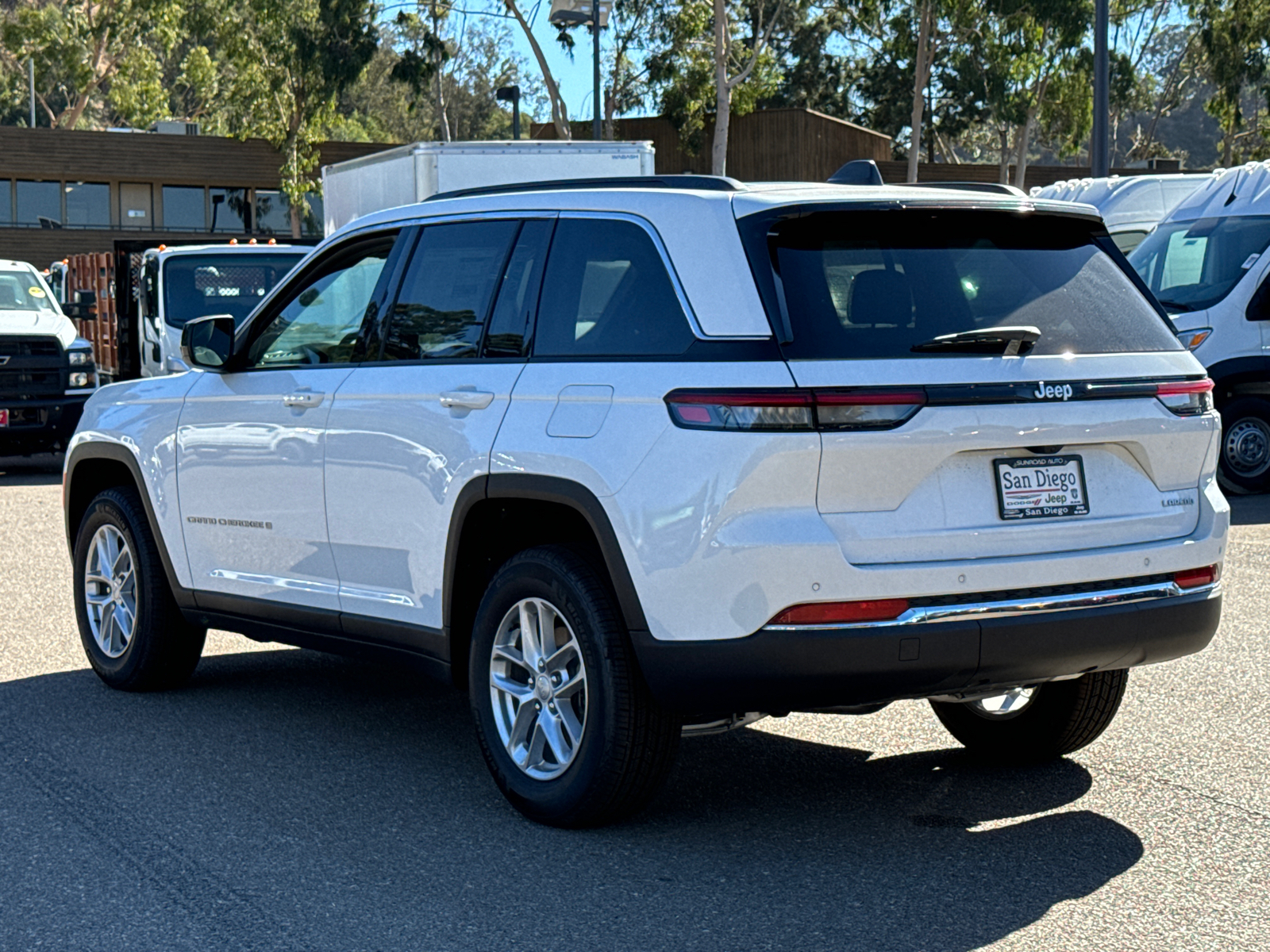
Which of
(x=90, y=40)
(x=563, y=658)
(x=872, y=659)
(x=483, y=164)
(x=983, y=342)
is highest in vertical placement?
(x=90, y=40)

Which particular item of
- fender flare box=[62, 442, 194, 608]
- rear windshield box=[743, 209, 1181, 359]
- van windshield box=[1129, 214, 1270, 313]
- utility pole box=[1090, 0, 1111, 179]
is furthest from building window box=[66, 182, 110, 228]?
rear windshield box=[743, 209, 1181, 359]

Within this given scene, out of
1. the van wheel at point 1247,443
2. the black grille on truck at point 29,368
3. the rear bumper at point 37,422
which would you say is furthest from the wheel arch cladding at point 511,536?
the black grille on truck at point 29,368

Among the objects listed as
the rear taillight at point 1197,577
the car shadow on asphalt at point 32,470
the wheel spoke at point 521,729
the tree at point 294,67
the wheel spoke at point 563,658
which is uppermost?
the tree at point 294,67

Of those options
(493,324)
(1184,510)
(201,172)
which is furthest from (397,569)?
(201,172)

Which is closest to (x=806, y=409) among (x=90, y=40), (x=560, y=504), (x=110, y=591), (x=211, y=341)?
(x=560, y=504)

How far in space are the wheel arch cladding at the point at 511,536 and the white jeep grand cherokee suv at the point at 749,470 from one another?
0.04 feet

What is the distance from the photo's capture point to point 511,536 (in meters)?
5.57

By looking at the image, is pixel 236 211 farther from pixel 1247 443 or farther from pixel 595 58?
pixel 1247 443

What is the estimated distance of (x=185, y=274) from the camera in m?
17.7

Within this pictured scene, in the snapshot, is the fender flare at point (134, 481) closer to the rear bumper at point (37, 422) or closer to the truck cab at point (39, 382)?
the rear bumper at point (37, 422)

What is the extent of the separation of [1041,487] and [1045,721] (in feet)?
4.46

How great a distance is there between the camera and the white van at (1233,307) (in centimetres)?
1509

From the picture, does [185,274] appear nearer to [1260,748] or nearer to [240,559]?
[240,559]

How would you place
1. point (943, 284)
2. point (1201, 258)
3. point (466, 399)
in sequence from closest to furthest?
point (943, 284) < point (466, 399) < point (1201, 258)
